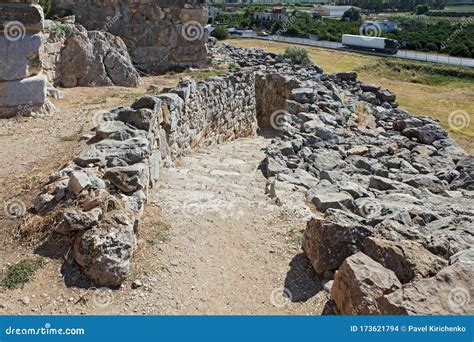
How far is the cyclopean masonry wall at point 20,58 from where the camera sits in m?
9.05

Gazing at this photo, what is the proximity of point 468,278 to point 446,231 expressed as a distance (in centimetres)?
250

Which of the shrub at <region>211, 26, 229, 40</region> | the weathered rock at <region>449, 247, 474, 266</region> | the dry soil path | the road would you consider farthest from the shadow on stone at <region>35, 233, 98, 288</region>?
the road

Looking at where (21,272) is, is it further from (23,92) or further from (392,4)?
(392,4)

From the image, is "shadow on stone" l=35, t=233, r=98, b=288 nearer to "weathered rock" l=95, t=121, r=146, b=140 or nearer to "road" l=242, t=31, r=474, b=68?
"weathered rock" l=95, t=121, r=146, b=140

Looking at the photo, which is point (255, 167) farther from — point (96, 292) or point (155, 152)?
point (96, 292)

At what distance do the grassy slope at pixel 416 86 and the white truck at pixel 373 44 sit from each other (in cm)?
367

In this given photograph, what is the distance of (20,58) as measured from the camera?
365 inches

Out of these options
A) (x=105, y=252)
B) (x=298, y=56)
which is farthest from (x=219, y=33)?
(x=105, y=252)

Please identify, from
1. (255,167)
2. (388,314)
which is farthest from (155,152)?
(388,314)

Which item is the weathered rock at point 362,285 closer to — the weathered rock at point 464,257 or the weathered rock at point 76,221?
the weathered rock at point 464,257

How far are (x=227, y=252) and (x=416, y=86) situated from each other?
3172 centimetres

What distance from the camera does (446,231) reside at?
6.59 m

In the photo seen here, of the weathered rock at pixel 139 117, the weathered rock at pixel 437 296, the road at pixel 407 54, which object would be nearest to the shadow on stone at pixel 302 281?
the weathered rock at pixel 437 296

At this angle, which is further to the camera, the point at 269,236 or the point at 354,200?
the point at 354,200
